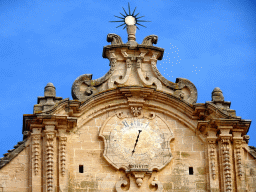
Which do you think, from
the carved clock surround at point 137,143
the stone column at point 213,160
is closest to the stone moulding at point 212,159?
the stone column at point 213,160

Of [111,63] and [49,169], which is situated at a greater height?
[111,63]

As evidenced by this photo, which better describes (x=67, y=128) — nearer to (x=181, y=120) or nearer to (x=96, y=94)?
(x=96, y=94)

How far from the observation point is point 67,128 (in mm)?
31203

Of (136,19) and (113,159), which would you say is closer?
(113,159)

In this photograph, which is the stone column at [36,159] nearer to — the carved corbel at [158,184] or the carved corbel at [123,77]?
the carved corbel at [123,77]

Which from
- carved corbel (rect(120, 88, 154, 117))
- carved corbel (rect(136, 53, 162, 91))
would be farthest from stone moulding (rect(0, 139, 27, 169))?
carved corbel (rect(136, 53, 162, 91))

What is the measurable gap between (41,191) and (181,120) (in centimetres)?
516

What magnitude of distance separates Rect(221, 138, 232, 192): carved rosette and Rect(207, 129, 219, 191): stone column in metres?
0.26

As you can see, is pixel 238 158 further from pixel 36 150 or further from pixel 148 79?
pixel 36 150

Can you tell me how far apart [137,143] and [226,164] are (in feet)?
9.42

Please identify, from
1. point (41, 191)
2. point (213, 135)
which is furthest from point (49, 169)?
point (213, 135)

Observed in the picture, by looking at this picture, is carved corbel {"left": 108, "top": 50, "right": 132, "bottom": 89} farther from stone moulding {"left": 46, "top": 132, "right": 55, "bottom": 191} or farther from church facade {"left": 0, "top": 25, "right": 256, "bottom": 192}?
stone moulding {"left": 46, "top": 132, "right": 55, "bottom": 191}

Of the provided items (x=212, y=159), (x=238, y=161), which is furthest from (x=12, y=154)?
(x=238, y=161)

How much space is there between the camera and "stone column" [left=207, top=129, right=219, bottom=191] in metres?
30.8
